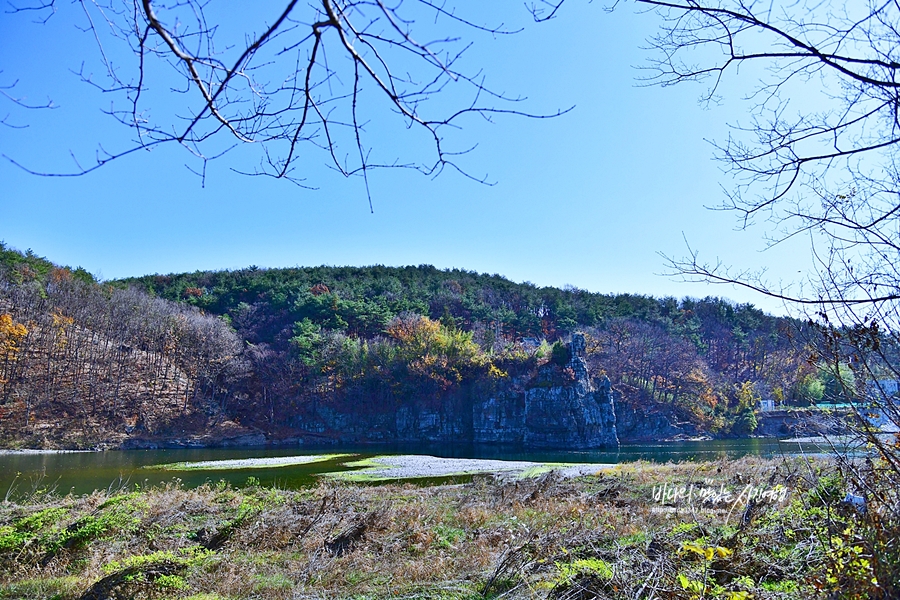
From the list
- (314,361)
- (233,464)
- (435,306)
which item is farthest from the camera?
(435,306)

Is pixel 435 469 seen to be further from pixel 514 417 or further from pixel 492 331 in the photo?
pixel 492 331

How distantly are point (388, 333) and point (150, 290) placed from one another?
138 ft

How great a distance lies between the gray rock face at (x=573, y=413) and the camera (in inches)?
2255

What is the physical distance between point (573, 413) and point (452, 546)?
52.1 metres

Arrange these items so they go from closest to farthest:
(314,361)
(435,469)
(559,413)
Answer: (435,469) < (559,413) < (314,361)

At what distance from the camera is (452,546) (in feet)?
27.7

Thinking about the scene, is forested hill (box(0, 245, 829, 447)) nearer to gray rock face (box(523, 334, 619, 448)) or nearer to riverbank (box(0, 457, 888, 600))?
gray rock face (box(523, 334, 619, 448))

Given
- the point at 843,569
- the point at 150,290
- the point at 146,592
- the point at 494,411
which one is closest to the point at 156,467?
the point at 146,592

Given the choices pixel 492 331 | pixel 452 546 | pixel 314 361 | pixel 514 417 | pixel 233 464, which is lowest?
pixel 233 464

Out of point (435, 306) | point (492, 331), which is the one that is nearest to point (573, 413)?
point (492, 331)

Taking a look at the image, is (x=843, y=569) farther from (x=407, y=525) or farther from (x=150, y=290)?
(x=150, y=290)

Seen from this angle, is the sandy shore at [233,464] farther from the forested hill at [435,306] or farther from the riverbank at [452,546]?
the forested hill at [435,306]

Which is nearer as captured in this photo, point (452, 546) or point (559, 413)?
point (452, 546)

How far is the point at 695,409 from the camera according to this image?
2709 inches
